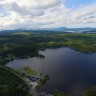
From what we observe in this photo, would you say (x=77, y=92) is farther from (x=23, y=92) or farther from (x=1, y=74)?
(x=1, y=74)

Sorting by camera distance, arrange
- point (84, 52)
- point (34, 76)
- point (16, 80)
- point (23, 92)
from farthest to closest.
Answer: point (84, 52), point (34, 76), point (16, 80), point (23, 92)

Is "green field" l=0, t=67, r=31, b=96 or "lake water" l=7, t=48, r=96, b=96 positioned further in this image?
"lake water" l=7, t=48, r=96, b=96

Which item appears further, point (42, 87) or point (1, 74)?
point (1, 74)

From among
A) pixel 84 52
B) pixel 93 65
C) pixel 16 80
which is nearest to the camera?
pixel 16 80

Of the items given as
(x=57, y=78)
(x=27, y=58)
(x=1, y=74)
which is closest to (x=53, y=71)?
(x=57, y=78)

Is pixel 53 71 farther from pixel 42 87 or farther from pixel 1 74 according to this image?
pixel 1 74

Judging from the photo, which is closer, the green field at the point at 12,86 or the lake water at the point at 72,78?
the green field at the point at 12,86

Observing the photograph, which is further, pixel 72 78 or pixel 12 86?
pixel 72 78

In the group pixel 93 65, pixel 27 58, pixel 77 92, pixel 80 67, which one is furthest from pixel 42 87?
pixel 27 58

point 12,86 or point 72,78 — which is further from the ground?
point 12,86
